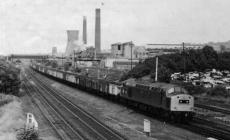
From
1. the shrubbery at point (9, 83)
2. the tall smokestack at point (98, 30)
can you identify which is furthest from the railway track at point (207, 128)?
the tall smokestack at point (98, 30)

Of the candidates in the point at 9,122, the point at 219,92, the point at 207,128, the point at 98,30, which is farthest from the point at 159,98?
the point at 98,30

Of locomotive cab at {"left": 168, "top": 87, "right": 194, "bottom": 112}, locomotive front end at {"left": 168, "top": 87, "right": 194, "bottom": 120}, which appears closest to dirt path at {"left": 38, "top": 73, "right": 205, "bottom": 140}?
locomotive front end at {"left": 168, "top": 87, "right": 194, "bottom": 120}

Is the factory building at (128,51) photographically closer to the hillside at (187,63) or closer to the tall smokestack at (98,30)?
the tall smokestack at (98,30)

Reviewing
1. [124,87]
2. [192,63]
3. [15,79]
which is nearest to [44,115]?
[124,87]

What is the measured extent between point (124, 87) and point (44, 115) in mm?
10230

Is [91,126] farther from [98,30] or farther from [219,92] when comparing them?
[98,30]

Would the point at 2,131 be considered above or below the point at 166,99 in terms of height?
below

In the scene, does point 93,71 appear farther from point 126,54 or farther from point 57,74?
point 126,54

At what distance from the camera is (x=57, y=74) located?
313ft

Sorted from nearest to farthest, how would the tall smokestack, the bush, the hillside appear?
the bush < the hillside < the tall smokestack

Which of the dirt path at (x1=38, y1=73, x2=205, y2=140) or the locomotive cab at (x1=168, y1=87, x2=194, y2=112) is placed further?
the locomotive cab at (x1=168, y1=87, x2=194, y2=112)

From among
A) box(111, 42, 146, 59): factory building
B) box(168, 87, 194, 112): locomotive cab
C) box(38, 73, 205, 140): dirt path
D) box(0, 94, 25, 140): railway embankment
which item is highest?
box(111, 42, 146, 59): factory building

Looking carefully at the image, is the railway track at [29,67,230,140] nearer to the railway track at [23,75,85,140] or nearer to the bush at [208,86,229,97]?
the railway track at [23,75,85,140]

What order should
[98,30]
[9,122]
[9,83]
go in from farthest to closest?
[98,30] → [9,83] → [9,122]
